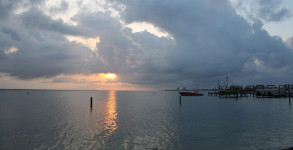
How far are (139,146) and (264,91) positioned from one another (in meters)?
103

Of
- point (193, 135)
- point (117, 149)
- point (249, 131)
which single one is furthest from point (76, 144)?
point (249, 131)

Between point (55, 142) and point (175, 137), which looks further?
point (175, 137)

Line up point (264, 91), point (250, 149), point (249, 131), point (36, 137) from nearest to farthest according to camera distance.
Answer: point (250, 149) → point (36, 137) → point (249, 131) → point (264, 91)

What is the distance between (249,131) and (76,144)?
19769 mm

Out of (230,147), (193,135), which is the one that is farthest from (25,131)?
(230,147)

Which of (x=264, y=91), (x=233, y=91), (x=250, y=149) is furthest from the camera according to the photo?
(x=233, y=91)

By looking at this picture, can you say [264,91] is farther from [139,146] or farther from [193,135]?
[139,146]

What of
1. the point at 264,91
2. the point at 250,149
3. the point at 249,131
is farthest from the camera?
the point at 264,91

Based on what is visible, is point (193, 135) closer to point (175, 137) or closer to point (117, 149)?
point (175, 137)

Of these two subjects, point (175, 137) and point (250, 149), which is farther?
point (175, 137)

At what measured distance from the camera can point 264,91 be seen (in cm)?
10369

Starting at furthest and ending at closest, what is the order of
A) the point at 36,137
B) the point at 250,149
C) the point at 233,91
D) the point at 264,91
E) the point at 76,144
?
1. the point at 233,91
2. the point at 264,91
3. the point at 36,137
4. the point at 76,144
5. the point at 250,149

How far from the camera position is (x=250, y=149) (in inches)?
705

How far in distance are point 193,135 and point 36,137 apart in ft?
55.8
